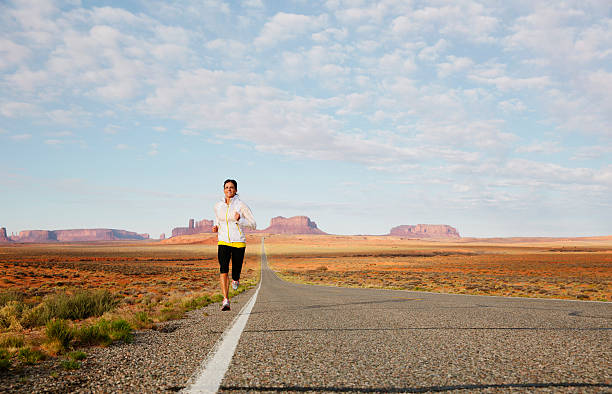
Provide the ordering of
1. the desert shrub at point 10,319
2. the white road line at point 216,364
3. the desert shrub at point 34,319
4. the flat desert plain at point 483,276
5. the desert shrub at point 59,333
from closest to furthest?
the white road line at point 216,364 < the desert shrub at point 59,333 < the desert shrub at point 10,319 < the desert shrub at point 34,319 < the flat desert plain at point 483,276

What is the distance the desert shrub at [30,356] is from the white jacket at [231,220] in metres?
3.29

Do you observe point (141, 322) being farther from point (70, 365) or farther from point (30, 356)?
point (70, 365)

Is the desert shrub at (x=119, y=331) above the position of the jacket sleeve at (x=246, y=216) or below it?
below

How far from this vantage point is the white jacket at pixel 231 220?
6.90 m

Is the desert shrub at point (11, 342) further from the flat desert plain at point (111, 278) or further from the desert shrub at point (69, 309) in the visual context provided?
the flat desert plain at point (111, 278)

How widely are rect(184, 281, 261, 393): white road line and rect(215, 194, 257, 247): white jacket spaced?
1667 mm

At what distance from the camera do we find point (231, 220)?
6.91 meters

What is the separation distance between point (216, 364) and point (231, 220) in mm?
3455

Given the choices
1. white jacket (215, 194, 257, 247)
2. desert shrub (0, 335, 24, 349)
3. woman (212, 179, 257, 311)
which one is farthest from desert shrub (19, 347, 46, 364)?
white jacket (215, 194, 257, 247)

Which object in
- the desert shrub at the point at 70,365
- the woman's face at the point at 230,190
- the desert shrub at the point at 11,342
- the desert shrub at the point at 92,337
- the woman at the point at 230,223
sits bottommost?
the desert shrub at the point at 11,342

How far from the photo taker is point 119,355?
416 centimetres

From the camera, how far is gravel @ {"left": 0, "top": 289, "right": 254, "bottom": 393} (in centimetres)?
305

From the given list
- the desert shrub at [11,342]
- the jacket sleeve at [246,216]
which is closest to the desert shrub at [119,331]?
the desert shrub at [11,342]

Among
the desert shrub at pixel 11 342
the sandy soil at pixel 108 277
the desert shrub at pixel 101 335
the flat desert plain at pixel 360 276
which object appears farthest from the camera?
the sandy soil at pixel 108 277
